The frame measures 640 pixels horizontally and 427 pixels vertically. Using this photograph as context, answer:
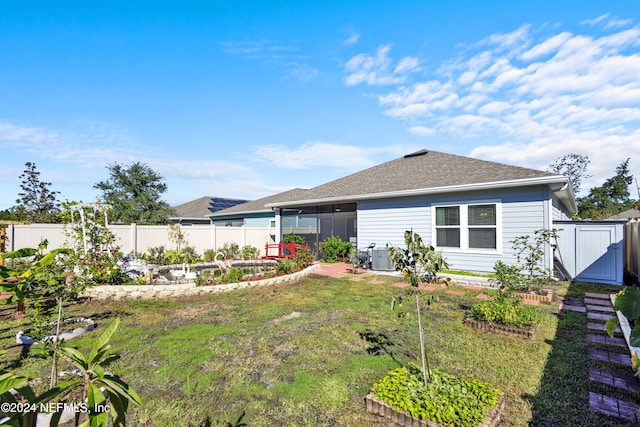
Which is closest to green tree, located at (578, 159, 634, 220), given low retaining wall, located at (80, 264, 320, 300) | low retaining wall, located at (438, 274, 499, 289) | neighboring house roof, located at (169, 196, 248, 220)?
low retaining wall, located at (438, 274, 499, 289)

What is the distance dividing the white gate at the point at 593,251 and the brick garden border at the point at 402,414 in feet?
25.5

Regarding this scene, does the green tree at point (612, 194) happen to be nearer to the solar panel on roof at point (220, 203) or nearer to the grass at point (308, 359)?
the solar panel on roof at point (220, 203)

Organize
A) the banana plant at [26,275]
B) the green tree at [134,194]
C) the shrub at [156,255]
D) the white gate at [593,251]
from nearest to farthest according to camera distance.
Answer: the banana plant at [26,275] < the white gate at [593,251] < the shrub at [156,255] < the green tree at [134,194]

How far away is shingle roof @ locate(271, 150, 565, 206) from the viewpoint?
8.88 m

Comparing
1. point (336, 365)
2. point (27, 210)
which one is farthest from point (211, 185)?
point (336, 365)

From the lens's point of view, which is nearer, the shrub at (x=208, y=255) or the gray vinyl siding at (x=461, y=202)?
the gray vinyl siding at (x=461, y=202)

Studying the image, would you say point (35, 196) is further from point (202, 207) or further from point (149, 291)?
point (149, 291)

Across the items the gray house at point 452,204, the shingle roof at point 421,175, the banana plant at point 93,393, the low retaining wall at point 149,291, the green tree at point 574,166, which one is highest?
the green tree at point 574,166

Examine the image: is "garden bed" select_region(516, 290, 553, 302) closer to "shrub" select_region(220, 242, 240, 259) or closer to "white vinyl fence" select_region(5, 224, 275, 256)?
"white vinyl fence" select_region(5, 224, 275, 256)

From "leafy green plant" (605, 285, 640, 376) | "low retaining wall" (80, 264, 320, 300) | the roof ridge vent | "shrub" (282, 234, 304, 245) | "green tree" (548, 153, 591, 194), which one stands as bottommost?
"low retaining wall" (80, 264, 320, 300)

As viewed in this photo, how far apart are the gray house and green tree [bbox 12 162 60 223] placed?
16741 mm

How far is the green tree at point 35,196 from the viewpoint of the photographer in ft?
60.3

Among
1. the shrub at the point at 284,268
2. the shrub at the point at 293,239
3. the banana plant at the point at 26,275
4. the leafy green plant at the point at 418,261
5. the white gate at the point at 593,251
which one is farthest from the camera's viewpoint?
the shrub at the point at 293,239

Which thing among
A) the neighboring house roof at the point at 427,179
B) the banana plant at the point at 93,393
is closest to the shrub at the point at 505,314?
the neighboring house roof at the point at 427,179
